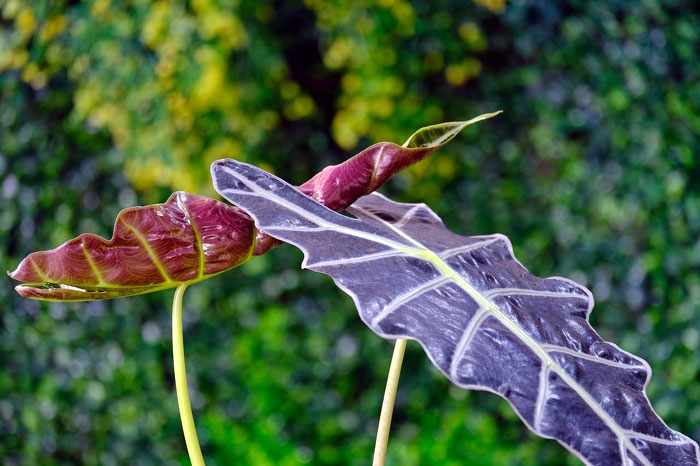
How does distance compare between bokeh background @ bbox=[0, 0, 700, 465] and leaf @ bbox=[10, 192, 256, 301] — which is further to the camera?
bokeh background @ bbox=[0, 0, 700, 465]

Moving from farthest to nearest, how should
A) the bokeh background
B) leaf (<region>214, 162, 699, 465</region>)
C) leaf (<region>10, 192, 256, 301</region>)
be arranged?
1. the bokeh background
2. leaf (<region>10, 192, 256, 301</region>)
3. leaf (<region>214, 162, 699, 465</region>)

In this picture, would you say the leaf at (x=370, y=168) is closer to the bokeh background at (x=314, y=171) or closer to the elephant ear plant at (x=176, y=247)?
the elephant ear plant at (x=176, y=247)

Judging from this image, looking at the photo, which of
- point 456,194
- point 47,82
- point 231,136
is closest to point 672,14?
point 456,194

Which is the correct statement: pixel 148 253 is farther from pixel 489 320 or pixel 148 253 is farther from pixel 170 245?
pixel 489 320

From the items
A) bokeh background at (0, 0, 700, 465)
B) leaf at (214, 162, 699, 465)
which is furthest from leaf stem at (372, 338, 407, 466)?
bokeh background at (0, 0, 700, 465)

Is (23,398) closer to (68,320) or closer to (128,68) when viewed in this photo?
(68,320)

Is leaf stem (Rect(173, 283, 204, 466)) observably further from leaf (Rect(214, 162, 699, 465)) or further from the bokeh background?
the bokeh background
